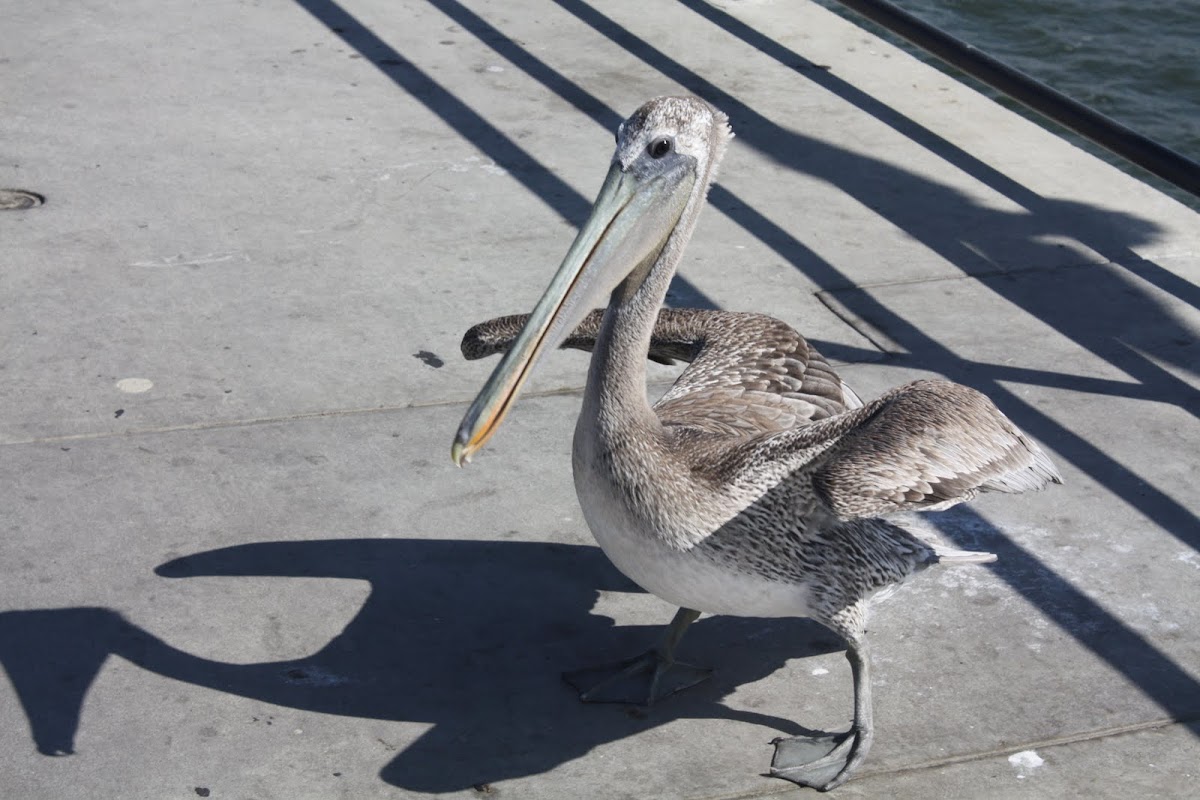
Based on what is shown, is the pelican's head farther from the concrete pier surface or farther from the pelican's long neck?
the concrete pier surface

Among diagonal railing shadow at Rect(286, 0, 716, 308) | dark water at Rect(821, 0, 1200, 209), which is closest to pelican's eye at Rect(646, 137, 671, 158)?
diagonal railing shadow at Rect(286, 0, 716, 308)

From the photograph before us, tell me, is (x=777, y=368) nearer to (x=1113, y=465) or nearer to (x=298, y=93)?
(x=1113, y=465)

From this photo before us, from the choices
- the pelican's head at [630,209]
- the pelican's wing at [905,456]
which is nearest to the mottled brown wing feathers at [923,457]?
the pelican's wing at [905,456]

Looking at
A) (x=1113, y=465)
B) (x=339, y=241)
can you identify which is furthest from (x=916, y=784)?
(x=339, y=241)

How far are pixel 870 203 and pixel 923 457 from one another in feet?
12.2

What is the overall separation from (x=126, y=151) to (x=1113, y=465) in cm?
445

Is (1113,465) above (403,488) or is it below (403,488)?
above

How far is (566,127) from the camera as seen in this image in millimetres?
7684

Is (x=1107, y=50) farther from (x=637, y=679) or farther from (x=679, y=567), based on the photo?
(x=679, y=567)

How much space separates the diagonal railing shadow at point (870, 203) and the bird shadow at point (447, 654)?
2.64ft

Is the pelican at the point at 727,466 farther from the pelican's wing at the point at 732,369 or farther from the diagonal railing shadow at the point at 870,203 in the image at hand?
the diagonal railing shadow at the point at 870,203

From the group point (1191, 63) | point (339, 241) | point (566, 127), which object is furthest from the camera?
point (1191, 63)

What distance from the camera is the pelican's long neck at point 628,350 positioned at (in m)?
3.85

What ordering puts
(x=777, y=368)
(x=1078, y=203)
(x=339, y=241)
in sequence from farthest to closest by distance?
(x=1078, y=203) → (x=339, y=241) → (x=777, y=368)
